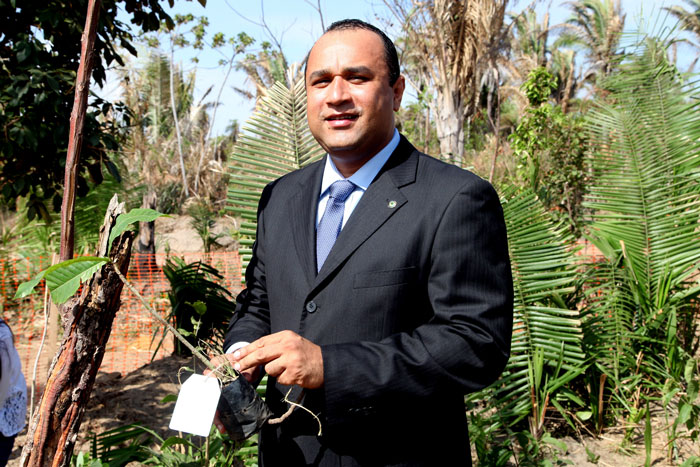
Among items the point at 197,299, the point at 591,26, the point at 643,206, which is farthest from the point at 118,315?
the point at 591,26

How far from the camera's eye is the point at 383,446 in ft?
4.44

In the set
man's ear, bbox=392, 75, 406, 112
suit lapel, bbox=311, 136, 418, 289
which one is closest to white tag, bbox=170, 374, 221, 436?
suit lapel, bbox=311, 136, 418, 289

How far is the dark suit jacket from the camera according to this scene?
48.6 inches

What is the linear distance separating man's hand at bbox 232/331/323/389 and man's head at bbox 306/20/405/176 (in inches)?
21.5

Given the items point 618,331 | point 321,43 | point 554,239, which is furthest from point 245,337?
point 618,331

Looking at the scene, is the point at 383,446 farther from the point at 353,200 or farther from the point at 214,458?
the point at 214,458

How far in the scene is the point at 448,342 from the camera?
48.4 inches

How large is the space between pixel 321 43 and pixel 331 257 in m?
0.58

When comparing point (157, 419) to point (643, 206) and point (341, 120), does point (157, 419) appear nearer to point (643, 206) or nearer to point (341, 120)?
point (341, 120)

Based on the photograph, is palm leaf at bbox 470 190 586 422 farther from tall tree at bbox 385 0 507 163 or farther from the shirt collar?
tall tree at bbox 385 0 507 163

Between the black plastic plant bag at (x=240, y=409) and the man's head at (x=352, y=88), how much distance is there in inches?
25.8

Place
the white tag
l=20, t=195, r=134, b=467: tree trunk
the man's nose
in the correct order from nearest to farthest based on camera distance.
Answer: the white tag, the man's nose, l=20, t=195, r=134, b=467: tree trunk

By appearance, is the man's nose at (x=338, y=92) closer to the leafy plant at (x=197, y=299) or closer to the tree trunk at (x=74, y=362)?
the tree trunk at (x=74, y=362)

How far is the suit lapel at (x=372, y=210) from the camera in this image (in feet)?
4.57
